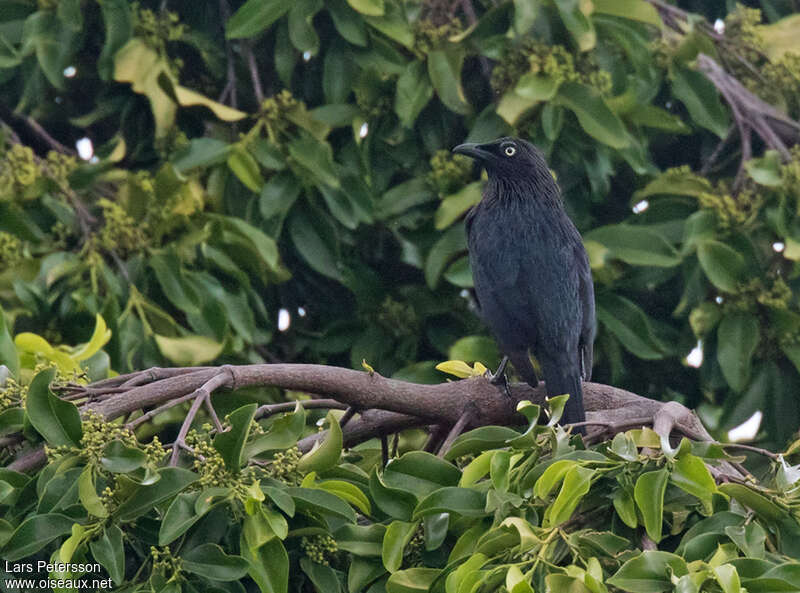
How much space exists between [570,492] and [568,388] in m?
1.50

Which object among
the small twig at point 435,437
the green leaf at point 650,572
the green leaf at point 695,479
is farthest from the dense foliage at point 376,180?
the green leaf at point 650,572

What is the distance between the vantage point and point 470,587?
2262mm

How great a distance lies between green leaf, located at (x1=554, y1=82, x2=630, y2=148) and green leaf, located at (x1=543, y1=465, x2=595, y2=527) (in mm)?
2661

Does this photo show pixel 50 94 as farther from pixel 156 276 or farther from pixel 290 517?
pixel 290 517

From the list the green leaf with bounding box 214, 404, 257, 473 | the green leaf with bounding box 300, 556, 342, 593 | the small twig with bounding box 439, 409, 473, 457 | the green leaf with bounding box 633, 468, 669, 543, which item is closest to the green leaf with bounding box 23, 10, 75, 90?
the small twig with bounding box 439, 409, 473, 457

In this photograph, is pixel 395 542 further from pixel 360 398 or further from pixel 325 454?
pixel 360 398

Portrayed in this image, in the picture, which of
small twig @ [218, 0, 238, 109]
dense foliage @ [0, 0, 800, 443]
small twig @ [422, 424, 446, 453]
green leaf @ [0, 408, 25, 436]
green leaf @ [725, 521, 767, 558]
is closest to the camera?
green leaf @ [725, 521, 767, 558]

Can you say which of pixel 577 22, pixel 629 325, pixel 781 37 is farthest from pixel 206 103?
pixel 781 37

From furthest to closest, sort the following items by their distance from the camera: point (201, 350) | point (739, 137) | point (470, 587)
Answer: point (739, 137), point (201, 350), point (470, 587)

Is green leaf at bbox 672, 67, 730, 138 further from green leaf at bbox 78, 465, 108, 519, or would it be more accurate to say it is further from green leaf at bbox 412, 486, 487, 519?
green leaf at bbox 78, 465, 108, 519

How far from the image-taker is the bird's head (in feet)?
15.3

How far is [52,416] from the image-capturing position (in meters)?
2.62

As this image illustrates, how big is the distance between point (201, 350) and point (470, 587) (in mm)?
2552

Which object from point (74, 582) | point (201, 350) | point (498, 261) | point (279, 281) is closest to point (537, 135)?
point (498, 261)
